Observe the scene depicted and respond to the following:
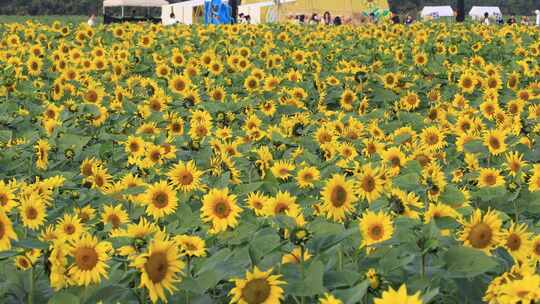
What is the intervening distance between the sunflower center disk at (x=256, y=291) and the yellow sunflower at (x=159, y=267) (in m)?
0.22

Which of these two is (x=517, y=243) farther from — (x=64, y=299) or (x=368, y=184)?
(x=64, y=299)

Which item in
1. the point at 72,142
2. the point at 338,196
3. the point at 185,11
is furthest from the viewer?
the point at 185,11

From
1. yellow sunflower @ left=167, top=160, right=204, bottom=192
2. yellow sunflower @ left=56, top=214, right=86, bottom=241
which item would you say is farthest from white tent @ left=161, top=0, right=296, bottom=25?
yellow sunflower @ left=56, top=214, right=86, bottom=241

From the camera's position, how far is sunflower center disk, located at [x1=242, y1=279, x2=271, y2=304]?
2.23 metres

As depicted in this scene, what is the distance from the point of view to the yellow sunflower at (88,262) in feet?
8.13

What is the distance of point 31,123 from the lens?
250 inches

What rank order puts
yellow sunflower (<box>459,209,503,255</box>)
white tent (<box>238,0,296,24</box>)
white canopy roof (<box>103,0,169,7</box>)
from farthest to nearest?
white canopy roof (<box>103,0,169,7</box>) < white tent (<box>238,0,296,24</box>) < yellow sunflower (<box>459,209,503,255</box>)

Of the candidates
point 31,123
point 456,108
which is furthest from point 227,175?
point 456,108

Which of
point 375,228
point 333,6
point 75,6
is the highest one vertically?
point 75,6

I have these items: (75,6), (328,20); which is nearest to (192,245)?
(328,20)

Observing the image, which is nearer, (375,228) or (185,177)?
(375,228)

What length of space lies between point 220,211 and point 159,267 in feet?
3.02

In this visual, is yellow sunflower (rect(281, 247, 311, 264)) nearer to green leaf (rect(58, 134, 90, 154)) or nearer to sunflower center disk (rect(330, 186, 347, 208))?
sunflower center disk (rect(330, 186, 347, 208))

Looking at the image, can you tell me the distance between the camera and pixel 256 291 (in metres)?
2.23
